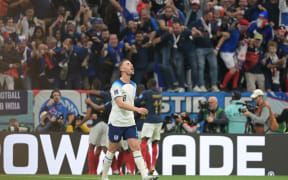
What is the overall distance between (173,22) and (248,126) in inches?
139

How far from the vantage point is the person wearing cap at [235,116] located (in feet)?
41.8

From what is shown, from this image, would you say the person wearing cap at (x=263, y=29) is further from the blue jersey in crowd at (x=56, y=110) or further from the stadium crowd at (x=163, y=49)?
the blue jersey in crowd at (x=56, y=110)

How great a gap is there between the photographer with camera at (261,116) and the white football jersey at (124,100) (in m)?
4.39

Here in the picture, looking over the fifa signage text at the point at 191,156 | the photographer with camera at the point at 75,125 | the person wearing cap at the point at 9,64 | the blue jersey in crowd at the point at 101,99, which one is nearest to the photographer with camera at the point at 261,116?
the fifa signage text at the point at 191,156

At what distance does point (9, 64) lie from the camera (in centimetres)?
1482

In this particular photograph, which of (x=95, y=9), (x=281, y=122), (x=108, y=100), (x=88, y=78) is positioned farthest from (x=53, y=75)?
(x=281, y=122)

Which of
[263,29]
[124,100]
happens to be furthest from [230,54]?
[124,100]

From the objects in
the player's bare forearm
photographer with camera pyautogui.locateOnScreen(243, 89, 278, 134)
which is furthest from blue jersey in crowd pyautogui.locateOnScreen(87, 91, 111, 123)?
the player's bare forearm

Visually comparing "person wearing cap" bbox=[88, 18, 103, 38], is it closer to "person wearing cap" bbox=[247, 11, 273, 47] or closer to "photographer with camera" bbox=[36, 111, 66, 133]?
"photographer with camera" bbox=[36, 111, 66, 133]

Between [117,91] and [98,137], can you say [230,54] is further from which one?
[117,91]

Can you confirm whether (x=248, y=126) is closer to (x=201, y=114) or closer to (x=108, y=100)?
(x=201, y=114)

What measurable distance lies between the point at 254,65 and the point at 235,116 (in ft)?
8.18

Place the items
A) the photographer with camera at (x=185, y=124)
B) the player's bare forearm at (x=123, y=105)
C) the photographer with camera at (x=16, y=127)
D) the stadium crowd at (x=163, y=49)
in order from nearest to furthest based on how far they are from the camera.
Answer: the player's bare forearm at (x=123, y=105), the photographer with camera at (x=185, y=124), the photographer with camera at (x=16, y=127), the stadium crowd at (x=163, y=49)

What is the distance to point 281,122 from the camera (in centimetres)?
1362
